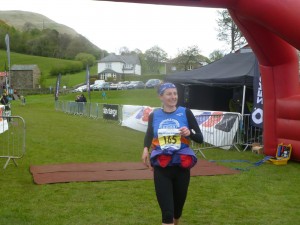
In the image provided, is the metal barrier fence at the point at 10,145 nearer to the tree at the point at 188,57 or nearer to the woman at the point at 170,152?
the woman at the point at 170,152

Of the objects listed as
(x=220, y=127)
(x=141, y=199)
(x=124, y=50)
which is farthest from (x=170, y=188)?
(x=124, y=50)

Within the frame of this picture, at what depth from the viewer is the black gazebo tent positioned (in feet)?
43.5

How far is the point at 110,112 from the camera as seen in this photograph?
23484 mm

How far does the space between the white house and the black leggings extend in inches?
3960

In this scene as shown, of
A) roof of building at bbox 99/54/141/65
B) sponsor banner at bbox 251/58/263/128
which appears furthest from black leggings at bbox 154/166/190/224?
roof of building at bbox 99/54/141/65

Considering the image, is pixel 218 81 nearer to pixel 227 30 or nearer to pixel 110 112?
pixel 110 112

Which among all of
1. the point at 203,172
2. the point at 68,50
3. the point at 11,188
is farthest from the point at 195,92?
the point at 68,50

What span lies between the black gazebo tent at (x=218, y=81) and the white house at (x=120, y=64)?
87195 mm

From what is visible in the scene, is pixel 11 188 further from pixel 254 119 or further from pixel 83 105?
pixel 83 105

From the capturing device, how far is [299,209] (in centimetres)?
617

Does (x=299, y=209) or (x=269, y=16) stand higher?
(x=269, y=16)

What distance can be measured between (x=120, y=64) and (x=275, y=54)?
108 m

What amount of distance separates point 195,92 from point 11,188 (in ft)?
38.2

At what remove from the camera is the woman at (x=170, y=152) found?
4203 millimetres
